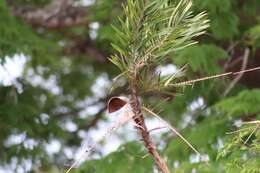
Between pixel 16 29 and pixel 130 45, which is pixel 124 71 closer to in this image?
pixel 130 45

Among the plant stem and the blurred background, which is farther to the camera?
the blurred background

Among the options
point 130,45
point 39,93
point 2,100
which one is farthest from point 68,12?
point 130,45

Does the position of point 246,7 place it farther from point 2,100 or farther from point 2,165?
point 2,165

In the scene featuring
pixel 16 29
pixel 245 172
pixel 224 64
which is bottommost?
pixel 245 172

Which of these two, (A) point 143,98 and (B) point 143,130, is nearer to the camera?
(B) point 143,130

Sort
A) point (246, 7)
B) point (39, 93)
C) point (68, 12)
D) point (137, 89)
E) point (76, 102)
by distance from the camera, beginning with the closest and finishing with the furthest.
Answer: point (137, 89), point (246, 7), point (39, 93), point (68, 12), point (76, 102)

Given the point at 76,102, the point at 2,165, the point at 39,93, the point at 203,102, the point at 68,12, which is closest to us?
the point at 203,102

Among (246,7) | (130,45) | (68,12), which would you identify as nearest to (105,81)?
(68,12)

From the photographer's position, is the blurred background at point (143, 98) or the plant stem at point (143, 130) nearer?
the plant stem at point (143, 130)

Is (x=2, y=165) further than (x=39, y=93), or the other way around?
(x=39, y=93)

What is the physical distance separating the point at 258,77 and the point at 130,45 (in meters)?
2.48

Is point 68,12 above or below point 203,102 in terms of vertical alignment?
above

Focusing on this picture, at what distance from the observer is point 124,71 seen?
1042 mm

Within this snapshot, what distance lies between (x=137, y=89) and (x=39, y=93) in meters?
2.79
